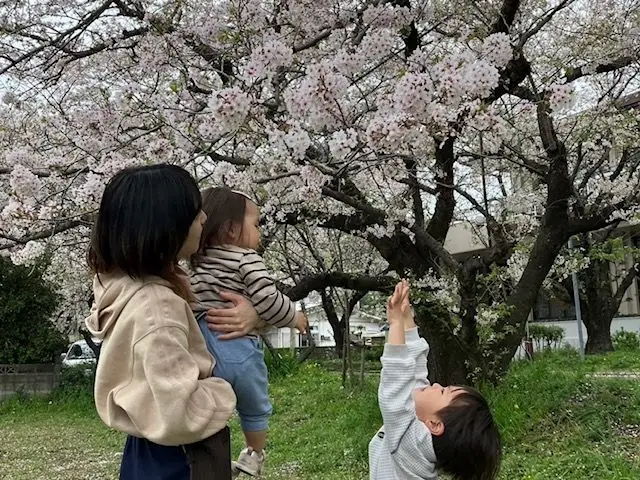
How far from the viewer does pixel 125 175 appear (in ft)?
5.07

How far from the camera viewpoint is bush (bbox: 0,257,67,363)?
38.9 ft

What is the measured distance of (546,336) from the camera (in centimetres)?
1720

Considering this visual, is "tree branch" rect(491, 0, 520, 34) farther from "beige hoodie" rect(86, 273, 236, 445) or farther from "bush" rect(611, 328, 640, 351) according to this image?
"bush" rect(611, 328, 640, 351)

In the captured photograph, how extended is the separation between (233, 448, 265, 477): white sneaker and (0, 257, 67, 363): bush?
10693 millimetres

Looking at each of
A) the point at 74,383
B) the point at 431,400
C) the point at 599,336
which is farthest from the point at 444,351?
the point at 599,336

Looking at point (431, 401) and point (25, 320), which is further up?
point (25, 320)

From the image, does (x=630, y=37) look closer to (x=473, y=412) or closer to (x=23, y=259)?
(x=473, y=412)

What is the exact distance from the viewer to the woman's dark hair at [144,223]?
148 cm

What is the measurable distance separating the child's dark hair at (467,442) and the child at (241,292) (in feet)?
1.50

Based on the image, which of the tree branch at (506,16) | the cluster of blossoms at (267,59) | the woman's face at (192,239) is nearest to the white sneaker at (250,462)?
the woman's face at (192,239)

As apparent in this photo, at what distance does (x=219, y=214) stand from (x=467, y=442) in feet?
2.82

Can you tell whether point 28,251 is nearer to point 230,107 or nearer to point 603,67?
point 230,107

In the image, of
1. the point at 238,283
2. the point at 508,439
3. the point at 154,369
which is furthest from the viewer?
the point at 508,439

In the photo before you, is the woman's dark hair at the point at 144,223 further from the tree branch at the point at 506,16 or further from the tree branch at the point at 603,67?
the tree branch at the point at 603,67
